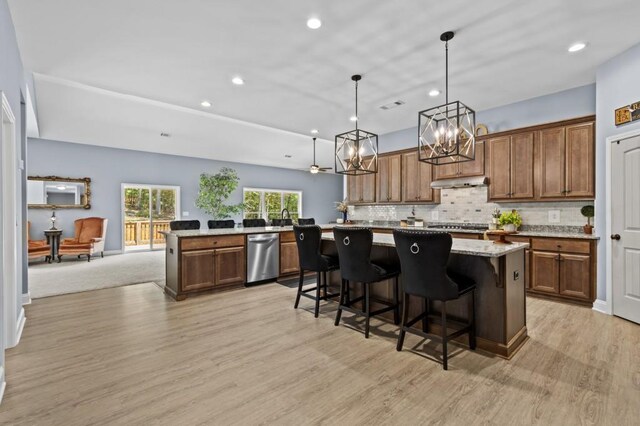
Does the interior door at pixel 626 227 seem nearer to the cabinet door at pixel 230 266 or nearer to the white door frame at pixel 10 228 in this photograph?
the cabinet door at pixel 230 266

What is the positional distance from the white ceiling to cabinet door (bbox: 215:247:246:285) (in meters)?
2.42

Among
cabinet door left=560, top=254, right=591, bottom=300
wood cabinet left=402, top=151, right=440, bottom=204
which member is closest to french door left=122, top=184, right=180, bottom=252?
wood cabinet left=402, top=151, right=440, bottom=204

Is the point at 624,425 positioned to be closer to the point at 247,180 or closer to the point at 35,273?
the point at 35,273

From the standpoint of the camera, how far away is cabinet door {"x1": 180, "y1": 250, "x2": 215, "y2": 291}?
4051mm

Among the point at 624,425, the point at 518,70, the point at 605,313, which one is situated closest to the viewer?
the point at 624,425

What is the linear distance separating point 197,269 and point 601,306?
16.5 feet

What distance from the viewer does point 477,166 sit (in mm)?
5039

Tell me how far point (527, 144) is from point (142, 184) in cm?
909

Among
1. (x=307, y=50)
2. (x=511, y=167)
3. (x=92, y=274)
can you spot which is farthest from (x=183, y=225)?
(x=511, y=167)

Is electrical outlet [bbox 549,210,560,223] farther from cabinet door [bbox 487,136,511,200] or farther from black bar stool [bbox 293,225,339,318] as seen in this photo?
black bar stool [bbox 293,225,339,318]

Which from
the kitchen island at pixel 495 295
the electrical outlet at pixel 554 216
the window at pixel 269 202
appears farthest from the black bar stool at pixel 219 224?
the electrical outlet at pixel 554 216

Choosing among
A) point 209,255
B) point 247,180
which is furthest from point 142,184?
point 209,255

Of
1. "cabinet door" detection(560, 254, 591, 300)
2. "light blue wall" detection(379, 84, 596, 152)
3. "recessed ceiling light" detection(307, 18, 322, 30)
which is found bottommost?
"cabinet door" detection(560, 254, 591, 300)

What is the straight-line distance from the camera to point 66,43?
3232 millimetres
